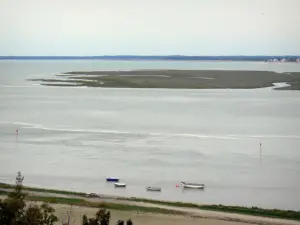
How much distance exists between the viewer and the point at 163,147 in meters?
8.73

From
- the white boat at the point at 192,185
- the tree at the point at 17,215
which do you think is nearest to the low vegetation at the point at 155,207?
the white boat at the point at 192,185

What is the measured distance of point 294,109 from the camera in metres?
13.6

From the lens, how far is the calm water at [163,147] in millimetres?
6633

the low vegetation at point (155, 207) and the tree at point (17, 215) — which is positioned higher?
the low vegetation at point (155, 207)

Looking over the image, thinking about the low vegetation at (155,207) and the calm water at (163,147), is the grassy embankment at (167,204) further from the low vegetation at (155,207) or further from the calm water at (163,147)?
the calm water at (163,147)

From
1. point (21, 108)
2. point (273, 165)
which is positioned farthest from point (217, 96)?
point (273, 165)

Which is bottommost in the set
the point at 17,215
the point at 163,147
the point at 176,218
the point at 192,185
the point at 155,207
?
the point at 17,215

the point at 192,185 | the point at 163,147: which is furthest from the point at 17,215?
the point at 163,147

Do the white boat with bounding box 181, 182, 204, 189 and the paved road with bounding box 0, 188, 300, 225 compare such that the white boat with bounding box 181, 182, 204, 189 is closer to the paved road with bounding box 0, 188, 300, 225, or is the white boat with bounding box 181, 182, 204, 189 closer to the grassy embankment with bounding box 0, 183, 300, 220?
the grassy embankment with bounding box 0, 183, 300, 220

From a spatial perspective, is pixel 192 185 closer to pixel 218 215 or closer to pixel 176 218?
pixel 218 215

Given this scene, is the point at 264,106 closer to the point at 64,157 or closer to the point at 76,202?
the point at 64,157

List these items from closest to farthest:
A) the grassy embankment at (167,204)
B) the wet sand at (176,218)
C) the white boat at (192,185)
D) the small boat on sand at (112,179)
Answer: the wet sand at (176,218) → the grassy embankment at (167,204) → the white boat at (192,185) → the small boat on sand at (112,179)

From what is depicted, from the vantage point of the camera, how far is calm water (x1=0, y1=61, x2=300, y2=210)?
6.63 meters

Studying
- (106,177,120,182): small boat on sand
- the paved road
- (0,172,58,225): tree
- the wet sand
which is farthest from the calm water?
(0,172,58,225): tree
